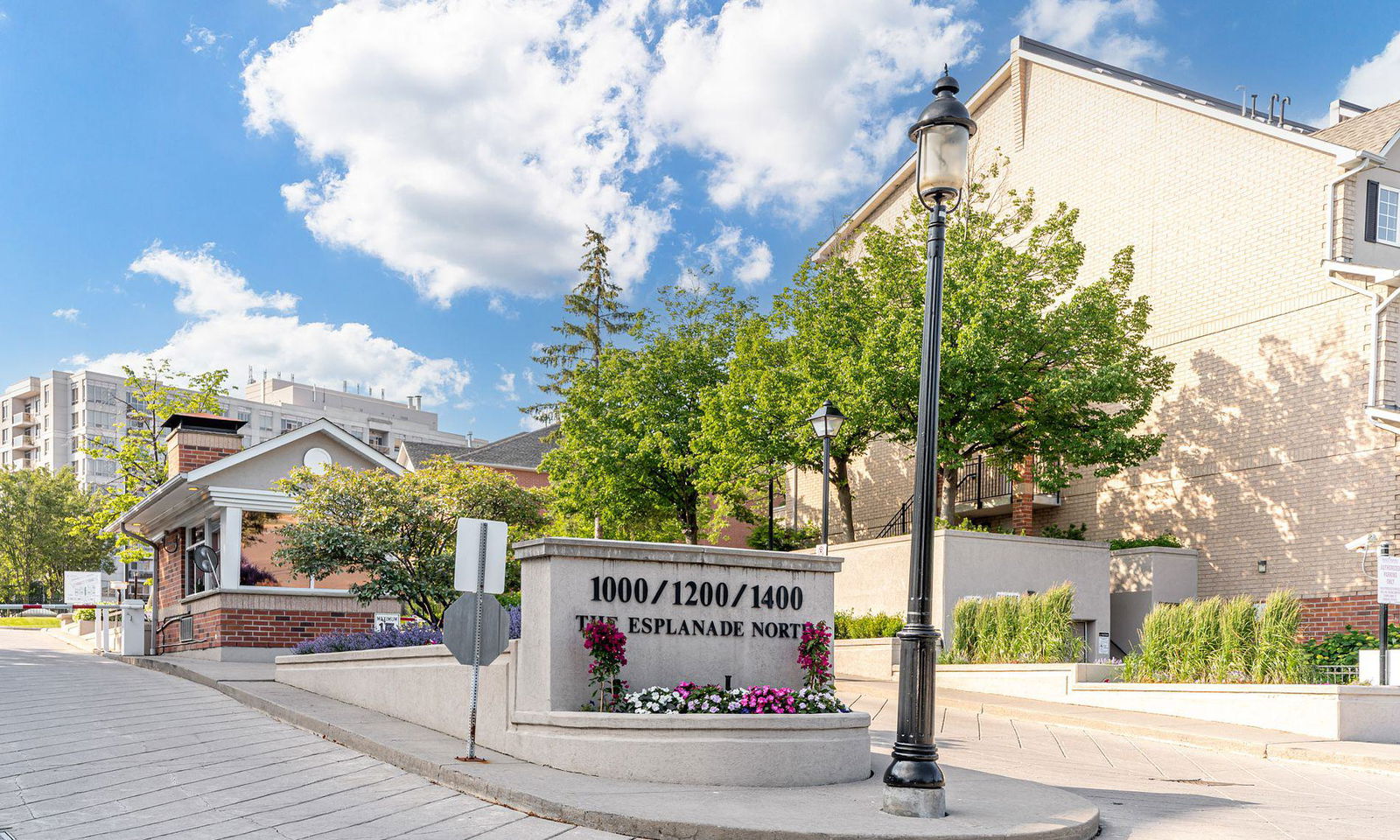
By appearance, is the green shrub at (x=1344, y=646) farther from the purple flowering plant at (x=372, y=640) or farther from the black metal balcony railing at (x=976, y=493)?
the purple flowering plant at (x=372, y=640)

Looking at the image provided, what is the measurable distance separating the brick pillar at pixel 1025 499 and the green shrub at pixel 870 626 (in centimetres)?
499

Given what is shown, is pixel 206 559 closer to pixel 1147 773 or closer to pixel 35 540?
pixel 1147 773

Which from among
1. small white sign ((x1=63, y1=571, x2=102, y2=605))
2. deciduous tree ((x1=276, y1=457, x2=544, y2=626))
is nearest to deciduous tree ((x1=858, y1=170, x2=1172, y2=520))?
deciduous tree ((x1=276, y1=457, x2=544, y2=626))

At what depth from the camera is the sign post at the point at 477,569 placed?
36.9 feet

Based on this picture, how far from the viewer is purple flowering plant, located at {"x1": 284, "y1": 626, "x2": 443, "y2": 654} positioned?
1628 cm

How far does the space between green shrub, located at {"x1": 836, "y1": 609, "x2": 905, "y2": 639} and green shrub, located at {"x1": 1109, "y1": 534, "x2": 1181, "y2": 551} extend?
19.6ft

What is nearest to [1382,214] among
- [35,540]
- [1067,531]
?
[1067,531]

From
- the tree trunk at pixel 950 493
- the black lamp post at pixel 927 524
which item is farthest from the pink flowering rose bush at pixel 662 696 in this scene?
the tree trunk at pixel 950 493

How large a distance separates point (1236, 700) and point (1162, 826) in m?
9.07

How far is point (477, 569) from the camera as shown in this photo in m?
11.3

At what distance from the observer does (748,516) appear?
117 feet

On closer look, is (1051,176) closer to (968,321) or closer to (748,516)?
(968,321)

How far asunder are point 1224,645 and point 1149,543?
371 inches

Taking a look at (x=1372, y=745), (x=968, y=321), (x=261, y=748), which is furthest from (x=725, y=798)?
(x=968, y=321)
